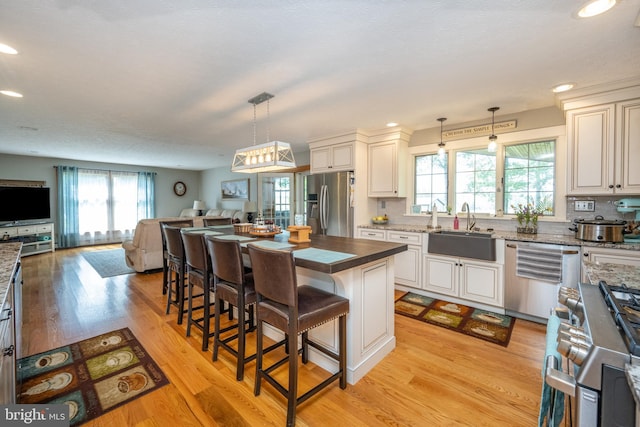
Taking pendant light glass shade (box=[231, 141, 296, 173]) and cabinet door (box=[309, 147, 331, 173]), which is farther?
cabinet door (box=[309, 147, 331, 173])

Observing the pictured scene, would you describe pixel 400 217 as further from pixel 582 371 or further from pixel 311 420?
pixel 582 371

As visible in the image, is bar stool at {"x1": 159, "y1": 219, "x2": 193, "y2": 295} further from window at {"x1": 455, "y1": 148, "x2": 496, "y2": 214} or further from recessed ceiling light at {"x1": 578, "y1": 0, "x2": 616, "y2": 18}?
recessed ceiling light at {"x1": 578, "y1": 0, "x2": 616, "y2": 18}

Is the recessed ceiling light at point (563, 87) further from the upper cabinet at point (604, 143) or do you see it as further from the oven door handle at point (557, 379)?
the oven door handle at point (557, 379)

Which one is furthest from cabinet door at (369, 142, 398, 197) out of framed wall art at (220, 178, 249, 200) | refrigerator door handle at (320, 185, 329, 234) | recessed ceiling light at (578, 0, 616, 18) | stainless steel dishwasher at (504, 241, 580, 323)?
framed wall art at (220, 178, 249, 200)

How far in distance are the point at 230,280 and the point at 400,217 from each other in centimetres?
319

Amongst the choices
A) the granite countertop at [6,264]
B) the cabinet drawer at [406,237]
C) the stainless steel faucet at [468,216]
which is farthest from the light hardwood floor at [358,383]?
the stainless steel faucet at [468,216]

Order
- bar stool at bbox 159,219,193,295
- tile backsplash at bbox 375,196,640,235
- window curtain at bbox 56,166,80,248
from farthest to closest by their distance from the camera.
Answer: window curtain at bbox 56,166,80,248 < bar stool at bbox 159,219,193,295 < tile backsplash at bbox 375,196,640,235

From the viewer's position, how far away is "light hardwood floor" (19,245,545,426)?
5.39 feet

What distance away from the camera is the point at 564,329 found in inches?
30.2

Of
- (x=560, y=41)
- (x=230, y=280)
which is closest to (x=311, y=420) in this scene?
(x=230, y=280)

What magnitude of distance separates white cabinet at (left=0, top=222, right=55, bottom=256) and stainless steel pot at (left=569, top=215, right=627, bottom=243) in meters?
9.39

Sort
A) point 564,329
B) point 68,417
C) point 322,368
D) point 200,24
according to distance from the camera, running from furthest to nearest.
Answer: point 322,368 < point 200,24 < point 68,417 < point 564,329

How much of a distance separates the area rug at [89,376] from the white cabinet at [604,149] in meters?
4.09

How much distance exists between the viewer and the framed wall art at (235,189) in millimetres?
8195
